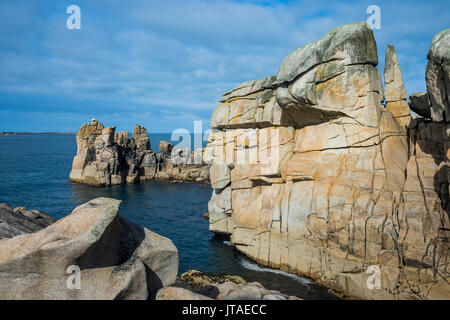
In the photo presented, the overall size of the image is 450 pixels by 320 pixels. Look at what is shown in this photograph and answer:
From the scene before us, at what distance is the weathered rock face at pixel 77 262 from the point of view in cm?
857

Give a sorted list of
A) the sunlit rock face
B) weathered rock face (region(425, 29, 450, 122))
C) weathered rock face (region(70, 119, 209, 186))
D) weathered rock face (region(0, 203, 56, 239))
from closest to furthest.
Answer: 1. weathered rock face (region(0, 203, 56, 239))
2. weathered rock face (region(425, 29, 450, 122))
3. the sunlit rock face
4. weathered rock face (region(70, 119, 209, 186))

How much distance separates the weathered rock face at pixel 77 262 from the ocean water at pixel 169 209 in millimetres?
Result: 16737

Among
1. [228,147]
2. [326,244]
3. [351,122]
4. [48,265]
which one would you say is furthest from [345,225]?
[48,265]

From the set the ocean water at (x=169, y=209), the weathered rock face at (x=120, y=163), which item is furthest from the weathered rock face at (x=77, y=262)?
the weathered rock face at (x=120, y=163)

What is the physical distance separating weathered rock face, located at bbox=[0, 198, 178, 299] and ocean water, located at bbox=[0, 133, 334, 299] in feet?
54.9

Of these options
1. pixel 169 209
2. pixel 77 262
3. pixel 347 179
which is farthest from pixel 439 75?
pixel 169 209

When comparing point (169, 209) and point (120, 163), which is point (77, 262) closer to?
point (169, 209)

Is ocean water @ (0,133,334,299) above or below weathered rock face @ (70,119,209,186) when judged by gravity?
below

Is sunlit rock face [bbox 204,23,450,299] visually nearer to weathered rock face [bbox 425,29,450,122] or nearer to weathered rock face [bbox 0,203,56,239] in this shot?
weathered rock face [bbox 425,29,450,122]

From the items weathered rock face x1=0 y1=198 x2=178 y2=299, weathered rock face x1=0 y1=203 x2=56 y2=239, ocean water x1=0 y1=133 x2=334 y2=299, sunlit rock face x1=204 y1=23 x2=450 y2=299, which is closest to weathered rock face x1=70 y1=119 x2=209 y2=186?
ocean water x1=0 y1=133 x2=334 y2=299

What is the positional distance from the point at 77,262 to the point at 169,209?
42404 millimetres

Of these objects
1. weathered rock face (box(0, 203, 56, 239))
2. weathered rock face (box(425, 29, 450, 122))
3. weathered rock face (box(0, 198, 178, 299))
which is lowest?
weathered rock face (box(0, 203, 56, 239))

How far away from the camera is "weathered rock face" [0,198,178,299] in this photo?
857 cm

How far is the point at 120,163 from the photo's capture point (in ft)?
250
